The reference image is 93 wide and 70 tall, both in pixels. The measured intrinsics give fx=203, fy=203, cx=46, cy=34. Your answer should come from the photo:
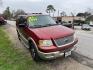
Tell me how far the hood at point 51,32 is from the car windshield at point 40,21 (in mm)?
584

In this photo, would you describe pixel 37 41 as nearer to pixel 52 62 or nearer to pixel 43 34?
pixel 43 34

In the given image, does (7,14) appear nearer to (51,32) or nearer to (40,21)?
(40,21)

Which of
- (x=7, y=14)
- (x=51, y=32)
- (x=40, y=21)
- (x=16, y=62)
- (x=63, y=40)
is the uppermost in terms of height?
(x=40, y=21)

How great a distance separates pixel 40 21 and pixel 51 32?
154 cm

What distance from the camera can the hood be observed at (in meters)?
6.88

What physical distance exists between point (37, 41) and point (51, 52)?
70 centimetres

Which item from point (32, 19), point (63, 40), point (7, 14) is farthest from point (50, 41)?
point (7, 14)

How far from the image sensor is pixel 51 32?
23.5ft

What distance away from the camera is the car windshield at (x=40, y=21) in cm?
835

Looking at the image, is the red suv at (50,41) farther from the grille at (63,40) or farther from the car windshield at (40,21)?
the car windshield at (40,21)

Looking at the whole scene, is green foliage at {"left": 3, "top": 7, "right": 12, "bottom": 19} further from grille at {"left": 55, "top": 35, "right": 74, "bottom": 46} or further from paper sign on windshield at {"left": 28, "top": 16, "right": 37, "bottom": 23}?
grille at {"left": 55, "top": 35, "right": 74, "bottom": 46}

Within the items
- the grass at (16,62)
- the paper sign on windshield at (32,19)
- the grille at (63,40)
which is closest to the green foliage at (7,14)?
the grass at (16,62)

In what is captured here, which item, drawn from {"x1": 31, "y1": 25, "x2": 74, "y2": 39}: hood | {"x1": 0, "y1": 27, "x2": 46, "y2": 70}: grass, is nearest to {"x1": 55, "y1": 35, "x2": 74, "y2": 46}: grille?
{"x1": 31, "y1": 25, "x2": 74, "y2": 39}: hood

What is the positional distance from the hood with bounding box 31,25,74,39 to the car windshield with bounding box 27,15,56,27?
1.92 ft
